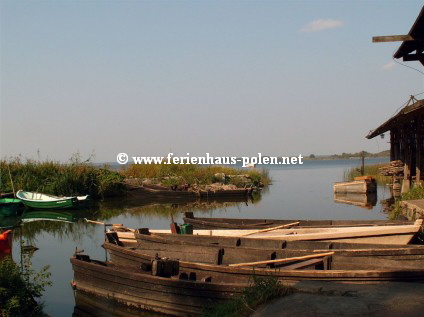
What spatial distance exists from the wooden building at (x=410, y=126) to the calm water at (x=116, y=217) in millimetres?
3073

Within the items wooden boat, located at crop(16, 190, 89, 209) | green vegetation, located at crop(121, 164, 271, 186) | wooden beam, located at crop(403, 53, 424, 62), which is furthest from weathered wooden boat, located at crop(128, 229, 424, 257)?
green vegetation, located at crop(121, 164, 271, 186)

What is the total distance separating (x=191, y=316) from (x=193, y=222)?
6.63m

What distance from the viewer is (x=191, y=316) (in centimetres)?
961

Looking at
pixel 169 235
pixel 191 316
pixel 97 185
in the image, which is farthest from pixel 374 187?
pixel 191 316

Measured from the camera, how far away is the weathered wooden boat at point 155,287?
9297 millimetres

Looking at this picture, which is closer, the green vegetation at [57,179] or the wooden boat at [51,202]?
the wooden boat at [51,202]

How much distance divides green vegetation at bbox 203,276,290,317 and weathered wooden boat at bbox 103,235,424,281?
1.30 m

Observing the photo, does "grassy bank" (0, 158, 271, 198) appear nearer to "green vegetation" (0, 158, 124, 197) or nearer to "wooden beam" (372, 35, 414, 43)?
"green vegetation" (0, 158, 124, 197)

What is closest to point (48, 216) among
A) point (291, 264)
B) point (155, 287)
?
point (155, 287)

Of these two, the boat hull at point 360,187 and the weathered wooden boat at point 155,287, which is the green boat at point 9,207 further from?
the boat hull at point 360,187

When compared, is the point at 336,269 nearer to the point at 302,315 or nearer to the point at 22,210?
the point at 302,315

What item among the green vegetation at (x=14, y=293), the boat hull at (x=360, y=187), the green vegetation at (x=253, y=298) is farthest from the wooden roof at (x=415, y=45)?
the boat hull at (x=360, y=187)

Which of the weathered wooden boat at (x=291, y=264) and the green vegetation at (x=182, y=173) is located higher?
the green vegetation at (x=182, y=173)

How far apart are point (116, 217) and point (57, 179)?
10.0 m
